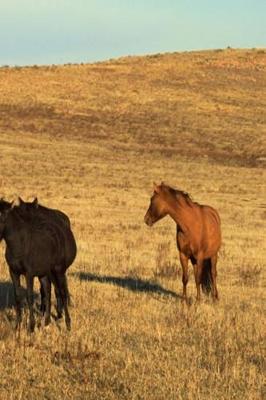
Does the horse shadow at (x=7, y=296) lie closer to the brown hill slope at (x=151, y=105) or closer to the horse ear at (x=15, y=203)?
the horse ear at (x=15, y=203)

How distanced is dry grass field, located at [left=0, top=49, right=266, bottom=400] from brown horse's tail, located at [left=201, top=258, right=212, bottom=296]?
0.41 meters

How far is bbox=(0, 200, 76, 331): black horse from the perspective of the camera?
26.5 feet

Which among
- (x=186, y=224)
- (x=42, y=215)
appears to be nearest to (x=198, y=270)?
(x=186, y=224)

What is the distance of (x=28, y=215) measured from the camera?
27.9 feet

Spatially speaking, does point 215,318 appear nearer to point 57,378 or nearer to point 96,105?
point 57,378

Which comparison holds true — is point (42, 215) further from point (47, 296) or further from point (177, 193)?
point (177, 193)

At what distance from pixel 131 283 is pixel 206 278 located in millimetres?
1592

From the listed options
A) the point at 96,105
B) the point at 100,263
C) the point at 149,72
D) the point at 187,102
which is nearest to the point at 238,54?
the point at 149,72

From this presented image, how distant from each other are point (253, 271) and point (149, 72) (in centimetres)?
5903

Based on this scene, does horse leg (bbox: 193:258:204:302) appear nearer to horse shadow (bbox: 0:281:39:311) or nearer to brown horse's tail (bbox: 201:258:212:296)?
brown horse's tail (bbox: 201:258:212:296)

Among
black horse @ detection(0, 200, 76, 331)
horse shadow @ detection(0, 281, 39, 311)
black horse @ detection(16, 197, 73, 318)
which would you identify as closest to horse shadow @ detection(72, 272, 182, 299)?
horse shadow @ detection(0, 281, 39, 311)

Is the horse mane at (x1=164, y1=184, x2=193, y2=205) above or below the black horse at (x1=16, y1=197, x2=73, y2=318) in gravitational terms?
above

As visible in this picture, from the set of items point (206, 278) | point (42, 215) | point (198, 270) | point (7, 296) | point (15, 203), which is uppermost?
point (15, 203)

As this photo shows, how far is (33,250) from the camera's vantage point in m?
8.16
